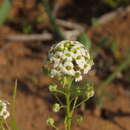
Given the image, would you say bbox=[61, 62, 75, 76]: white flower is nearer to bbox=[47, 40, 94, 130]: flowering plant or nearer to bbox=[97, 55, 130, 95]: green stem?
bbox=[47, 40, 94, 130]: flowering plant

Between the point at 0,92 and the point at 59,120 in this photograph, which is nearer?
the point at 59,120

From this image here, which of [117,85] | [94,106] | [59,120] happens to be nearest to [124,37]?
[117,85]

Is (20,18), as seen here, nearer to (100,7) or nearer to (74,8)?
(74,8)

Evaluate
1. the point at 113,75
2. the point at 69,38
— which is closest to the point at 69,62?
the point at 113,75

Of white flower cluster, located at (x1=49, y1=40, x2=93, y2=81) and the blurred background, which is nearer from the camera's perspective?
white flower cluster, located at (x1=49, y1=40, x2=93, y2=81)

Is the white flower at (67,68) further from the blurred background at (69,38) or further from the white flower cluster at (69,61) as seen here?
the blurred background at (69,38)

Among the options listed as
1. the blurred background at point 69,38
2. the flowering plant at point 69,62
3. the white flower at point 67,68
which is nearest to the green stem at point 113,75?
the blurred background at point 69,38

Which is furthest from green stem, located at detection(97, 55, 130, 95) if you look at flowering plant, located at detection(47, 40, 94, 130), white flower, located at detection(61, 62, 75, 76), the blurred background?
white flower, located at detection(61, 62, 75, 76)
